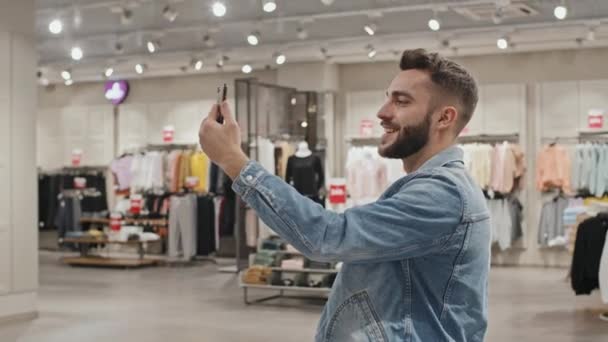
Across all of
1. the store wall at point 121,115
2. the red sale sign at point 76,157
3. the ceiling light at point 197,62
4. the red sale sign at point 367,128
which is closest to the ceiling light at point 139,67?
the ceiling light at point 197,62

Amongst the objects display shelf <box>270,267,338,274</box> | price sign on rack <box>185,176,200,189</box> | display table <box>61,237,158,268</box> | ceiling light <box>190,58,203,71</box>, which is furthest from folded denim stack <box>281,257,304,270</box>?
price sign on rack <box>185,176,200,189</box>

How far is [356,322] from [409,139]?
0.33m

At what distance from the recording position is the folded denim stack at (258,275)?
9.24 m

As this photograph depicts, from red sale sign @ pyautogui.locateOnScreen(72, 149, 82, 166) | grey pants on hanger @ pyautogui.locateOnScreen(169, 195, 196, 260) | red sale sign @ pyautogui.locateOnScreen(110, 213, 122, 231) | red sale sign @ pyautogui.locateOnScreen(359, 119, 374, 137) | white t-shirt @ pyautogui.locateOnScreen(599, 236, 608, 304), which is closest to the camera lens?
white t-shirt @ pyautogui.locateOnScreen(599, 236, 608, 304)

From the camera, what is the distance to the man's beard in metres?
1.54

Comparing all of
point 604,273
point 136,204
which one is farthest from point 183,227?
point 604,273

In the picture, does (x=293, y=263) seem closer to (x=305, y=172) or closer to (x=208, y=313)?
(x=208, y=313)

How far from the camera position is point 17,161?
859 centimetres

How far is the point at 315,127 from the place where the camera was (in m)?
13.6

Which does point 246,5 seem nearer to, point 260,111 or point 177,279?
point 260,111

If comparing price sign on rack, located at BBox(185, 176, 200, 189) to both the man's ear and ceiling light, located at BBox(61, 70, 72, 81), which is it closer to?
ceiling light, located at BBox(61, 70, 72, 81)

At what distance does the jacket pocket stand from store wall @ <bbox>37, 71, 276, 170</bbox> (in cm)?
1408

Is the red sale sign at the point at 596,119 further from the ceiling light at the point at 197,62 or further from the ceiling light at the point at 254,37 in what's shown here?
the ceiling light at the point at 197,62

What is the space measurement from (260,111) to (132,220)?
4.16 meters
